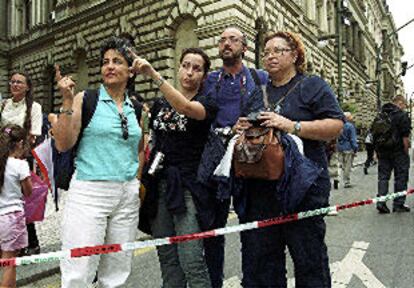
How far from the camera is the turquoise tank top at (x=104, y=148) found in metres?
2.30

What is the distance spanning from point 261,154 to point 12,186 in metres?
2.16

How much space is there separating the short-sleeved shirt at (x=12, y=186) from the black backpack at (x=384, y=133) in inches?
236

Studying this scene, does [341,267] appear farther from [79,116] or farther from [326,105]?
[79,116]

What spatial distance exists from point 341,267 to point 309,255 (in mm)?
2056

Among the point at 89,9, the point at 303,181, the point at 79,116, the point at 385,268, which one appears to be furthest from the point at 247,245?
the point at 89,9

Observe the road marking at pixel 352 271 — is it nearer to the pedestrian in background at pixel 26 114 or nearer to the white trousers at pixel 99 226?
the white trousers at pixel 99 226

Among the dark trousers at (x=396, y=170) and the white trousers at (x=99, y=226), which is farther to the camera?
the dark trousers at (x=396, y=170)

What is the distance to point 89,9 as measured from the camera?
19.2 meters

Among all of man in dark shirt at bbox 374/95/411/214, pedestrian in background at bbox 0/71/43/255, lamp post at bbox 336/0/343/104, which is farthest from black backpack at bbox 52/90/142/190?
lamp post at bbox 336/0/343/104

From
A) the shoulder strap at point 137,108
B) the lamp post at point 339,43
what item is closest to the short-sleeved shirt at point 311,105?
the shoulder strap at point 137,108

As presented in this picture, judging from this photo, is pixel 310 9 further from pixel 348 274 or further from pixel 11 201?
pixel 11 201

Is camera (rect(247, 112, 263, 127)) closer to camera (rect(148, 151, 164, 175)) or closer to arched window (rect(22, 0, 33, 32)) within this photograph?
camera (rect(148, 151, 164, 175))

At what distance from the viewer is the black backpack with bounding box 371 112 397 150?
7.11 m

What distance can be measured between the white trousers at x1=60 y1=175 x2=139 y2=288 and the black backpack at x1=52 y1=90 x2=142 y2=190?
144 mm
